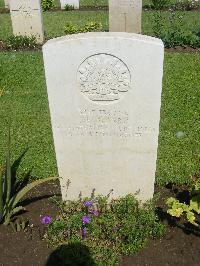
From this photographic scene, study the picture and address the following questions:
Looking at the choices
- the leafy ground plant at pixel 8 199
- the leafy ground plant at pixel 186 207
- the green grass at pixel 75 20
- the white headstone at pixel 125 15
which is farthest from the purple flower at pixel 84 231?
the green grass at pixel 75 20

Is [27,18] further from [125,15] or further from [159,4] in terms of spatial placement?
[159,4]

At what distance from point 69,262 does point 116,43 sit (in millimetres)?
1914

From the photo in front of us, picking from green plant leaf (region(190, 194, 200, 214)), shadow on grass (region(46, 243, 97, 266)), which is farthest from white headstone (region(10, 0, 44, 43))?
green plant leaf (region(190, 194, 200, 214))

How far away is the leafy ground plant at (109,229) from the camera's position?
3551 mm

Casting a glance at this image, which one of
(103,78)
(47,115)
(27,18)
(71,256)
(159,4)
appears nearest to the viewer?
(103,78)

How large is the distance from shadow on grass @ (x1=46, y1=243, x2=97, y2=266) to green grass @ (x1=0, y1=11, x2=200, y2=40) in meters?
8.11

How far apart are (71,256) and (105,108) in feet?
4.46

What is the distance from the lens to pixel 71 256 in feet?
11.4

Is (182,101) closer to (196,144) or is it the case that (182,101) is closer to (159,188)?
(196,144)

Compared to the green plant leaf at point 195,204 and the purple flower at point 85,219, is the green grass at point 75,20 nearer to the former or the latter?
the green plant leaf at point 195,204

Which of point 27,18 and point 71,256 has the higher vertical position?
point 27,18

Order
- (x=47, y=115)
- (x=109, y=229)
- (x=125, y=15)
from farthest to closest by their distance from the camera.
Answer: (x=125, y=15) < (x=47, y=115) < (x=109, y=229)

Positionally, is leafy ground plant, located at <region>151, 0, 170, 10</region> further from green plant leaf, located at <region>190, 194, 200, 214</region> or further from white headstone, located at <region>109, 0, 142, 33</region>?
green plant leaf, located at <region>190, 194, 200, 214</region>

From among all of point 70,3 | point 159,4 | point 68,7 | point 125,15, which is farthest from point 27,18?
point 159,4
